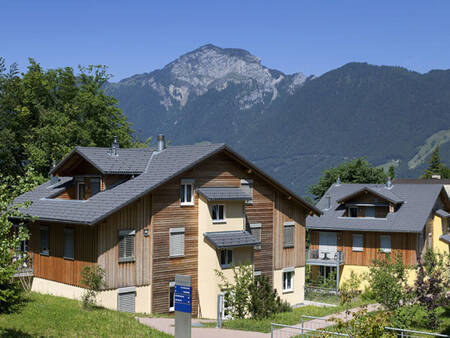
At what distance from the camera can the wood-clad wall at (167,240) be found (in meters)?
31.7

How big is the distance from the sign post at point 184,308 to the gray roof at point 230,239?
1533cm

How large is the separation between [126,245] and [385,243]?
26643mm

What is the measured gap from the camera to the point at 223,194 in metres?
33.8

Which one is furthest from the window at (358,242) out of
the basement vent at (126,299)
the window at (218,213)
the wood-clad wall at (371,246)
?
the basement vent at (126,299)

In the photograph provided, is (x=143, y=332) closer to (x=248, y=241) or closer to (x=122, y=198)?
(x=122, y=198)

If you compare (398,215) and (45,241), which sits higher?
(398,215)

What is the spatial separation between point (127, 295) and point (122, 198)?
505 centimetres

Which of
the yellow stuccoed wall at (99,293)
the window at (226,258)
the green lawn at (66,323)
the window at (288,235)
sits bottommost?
the yellow stuccoed wall at (99,293)

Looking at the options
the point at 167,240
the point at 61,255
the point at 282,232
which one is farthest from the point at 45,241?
the point at 282,232

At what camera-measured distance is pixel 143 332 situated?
22453mm

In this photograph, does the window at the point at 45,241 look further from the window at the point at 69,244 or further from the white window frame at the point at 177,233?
the white window frame at the point at 177,233

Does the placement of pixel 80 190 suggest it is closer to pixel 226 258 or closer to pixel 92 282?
pixel 92 282

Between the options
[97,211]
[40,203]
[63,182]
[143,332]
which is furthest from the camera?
[63,182]

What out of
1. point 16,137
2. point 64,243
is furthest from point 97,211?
point 16,137
